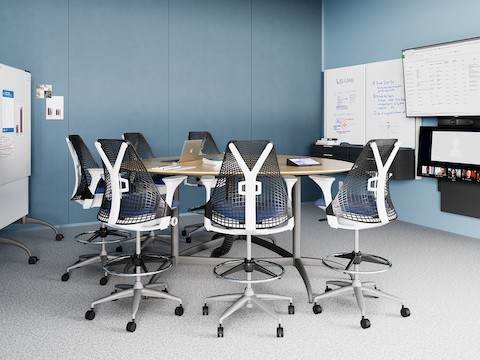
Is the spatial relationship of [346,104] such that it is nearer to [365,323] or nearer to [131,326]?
[365,323]

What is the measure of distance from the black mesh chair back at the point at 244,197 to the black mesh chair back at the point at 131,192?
1.27ft

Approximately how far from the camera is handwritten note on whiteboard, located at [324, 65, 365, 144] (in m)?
6.44

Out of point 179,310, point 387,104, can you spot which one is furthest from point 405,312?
point 387,104

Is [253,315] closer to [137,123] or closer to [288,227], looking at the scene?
[288,227]

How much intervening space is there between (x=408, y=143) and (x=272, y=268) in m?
2.74

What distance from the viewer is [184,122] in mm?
6254

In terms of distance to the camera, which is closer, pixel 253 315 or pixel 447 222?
pixel 253 315

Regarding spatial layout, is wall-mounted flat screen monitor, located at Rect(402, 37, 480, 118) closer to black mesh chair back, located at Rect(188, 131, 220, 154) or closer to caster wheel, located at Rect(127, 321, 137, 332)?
black mesh chair back, located at Rect(188, 131, 220, 154)

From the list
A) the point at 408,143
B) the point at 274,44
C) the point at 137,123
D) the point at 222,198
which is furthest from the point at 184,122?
the point at 222,198

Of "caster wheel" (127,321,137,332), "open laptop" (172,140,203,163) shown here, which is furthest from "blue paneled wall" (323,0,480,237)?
"caster wheel" (127,321,137,332)

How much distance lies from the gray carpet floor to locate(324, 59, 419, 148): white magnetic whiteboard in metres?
2.02

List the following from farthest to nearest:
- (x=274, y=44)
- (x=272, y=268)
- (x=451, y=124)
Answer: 1. (x=274, y=44)
2. (x=451, y=124)
3. (x=272, y=268)

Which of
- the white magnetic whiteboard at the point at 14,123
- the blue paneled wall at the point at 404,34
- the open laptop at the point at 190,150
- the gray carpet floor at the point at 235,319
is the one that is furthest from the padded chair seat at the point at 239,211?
the blue paneled wall at the point at 404,34

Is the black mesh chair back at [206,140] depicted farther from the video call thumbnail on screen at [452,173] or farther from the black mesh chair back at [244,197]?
the black mesh chair back at [244,197]
